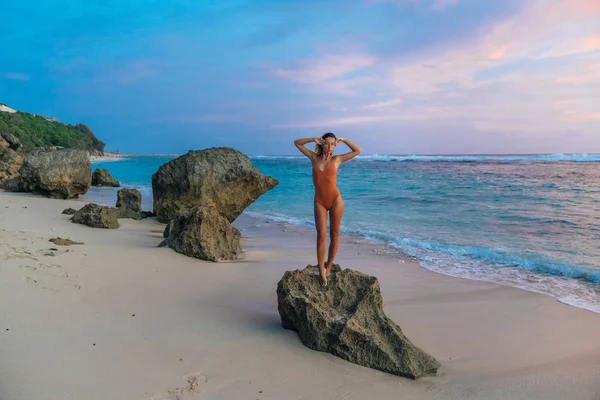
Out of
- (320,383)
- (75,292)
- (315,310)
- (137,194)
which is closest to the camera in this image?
(320,383)

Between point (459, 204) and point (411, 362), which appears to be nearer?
point (411, 362)

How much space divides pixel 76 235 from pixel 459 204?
44.5 feet

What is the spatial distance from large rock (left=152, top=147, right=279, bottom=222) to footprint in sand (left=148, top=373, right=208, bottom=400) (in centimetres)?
720

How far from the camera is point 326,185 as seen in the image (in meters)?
Answer: 4.78

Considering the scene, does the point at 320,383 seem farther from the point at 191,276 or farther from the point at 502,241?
the point at 502,241

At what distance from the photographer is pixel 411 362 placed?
3775 millimetres

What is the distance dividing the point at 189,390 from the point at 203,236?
4329 mm

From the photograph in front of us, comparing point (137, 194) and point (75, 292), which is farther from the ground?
point (137, 194)

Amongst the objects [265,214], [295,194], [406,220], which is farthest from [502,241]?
[295,194]

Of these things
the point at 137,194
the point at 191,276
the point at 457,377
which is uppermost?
the point at 137,194

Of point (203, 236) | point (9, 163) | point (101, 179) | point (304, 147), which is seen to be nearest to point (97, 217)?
point (203, 236)

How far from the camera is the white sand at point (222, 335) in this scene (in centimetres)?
334

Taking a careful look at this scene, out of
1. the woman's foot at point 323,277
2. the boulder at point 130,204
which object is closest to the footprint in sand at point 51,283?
the woman's foot at point 323,277

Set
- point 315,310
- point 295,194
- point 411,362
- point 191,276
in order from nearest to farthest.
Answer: point 411,362
point 315,310
point 191,276
point 295,194
